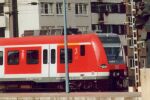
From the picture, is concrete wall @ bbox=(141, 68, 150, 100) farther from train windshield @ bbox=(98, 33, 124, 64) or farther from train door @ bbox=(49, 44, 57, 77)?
train door @ bbox=(49, 44, 57, 77)

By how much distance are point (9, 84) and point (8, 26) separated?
112 feet

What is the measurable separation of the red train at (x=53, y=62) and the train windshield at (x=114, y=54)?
551 millimetres

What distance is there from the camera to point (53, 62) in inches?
1629

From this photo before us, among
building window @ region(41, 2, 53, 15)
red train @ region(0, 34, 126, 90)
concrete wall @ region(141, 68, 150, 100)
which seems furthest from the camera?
building window @ region(41, 2, 53, 15)

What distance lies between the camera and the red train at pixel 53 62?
132 feet

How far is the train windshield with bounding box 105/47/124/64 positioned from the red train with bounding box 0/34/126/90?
1.81 feet

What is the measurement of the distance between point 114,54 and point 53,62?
4060 mm

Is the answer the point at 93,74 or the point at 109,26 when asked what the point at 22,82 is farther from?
the point at 109,26

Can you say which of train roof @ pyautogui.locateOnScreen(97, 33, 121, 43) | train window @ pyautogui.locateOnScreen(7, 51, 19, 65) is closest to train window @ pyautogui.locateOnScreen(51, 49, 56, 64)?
train window @ pyautogui.locateOnScreen(7, 51, 19, 65)

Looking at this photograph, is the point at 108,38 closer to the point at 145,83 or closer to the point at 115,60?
the point at 115,60

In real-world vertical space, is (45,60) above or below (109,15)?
below

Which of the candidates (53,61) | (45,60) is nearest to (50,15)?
(45,60)

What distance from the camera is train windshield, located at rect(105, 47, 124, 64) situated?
135 ft

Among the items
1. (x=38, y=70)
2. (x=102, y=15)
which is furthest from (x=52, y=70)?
(x=102, y=15)
